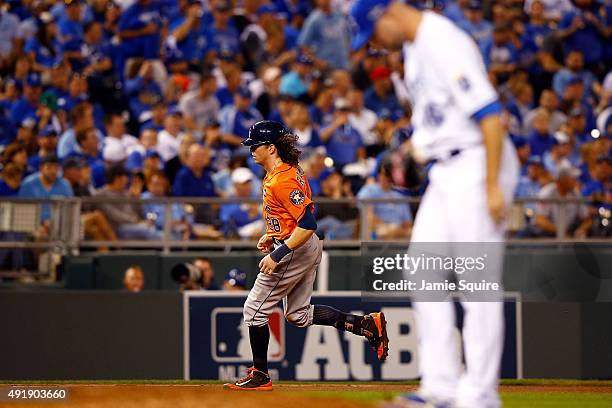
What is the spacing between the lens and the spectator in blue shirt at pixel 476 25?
682 inches

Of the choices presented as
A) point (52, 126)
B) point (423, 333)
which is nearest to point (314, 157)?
point (52, 126)

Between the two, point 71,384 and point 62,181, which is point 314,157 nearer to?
point 62,181

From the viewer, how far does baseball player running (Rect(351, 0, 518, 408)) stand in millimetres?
5527

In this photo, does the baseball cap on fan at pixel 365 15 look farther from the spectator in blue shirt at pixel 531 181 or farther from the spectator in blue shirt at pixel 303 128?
the spectator in blue shirt at pixel 303 128

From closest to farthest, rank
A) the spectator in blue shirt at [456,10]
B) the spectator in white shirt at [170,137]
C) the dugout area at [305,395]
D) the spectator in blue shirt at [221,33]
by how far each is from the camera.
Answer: the dugout area at [305,395] → the spectator in white shirt at [170,137] → the spectator in blue shirt at [221,33] → the spectator in blue shirt at [456,10]

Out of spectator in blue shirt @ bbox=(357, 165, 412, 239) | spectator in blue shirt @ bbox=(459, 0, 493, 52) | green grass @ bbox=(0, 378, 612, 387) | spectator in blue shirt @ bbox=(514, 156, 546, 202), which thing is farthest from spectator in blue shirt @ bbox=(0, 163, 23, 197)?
spectator in blue shirt @ bbox=(459, 0, 493, 52)

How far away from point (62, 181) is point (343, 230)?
313 cm

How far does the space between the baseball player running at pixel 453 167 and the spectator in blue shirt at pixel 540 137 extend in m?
9.47

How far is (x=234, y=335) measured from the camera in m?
11.1

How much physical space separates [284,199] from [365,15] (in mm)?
2473

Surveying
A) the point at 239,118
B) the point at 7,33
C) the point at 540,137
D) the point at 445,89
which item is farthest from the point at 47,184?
the point at 445,89

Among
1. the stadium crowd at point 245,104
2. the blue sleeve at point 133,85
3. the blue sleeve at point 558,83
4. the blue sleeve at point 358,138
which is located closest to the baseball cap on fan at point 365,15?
the stadium crowd at point 245,104

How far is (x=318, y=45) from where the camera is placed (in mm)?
16891

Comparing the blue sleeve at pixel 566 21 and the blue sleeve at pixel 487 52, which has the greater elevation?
the blue sleeve at pixel 566 21
